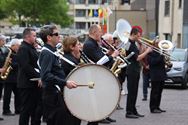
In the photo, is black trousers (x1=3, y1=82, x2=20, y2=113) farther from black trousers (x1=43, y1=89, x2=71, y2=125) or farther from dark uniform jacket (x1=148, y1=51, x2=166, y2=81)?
black trousers (x1=43, y1=89, x2=71, y2=125)

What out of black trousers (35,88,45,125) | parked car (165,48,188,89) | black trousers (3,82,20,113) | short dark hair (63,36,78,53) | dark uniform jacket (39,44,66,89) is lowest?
parked car (165,48,188,89)

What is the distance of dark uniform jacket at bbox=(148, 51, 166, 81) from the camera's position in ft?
41.7

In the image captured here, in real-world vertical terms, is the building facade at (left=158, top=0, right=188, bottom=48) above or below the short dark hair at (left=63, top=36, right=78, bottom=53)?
below

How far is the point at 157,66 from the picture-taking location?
12828 mm

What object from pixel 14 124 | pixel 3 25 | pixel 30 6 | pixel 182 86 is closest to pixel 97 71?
pixel 14 124

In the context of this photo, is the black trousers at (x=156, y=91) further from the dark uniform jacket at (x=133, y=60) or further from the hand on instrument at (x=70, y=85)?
the hand on instrument at (x=70, y=85)

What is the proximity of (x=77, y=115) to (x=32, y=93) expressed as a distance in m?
1.90

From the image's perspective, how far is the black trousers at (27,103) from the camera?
903 centimetres

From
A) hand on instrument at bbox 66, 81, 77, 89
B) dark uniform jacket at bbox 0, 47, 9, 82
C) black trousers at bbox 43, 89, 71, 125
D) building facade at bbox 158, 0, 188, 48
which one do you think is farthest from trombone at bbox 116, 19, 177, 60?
building facade at bbox 158, 0, 188, 48

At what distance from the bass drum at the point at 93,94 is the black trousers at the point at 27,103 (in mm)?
1778

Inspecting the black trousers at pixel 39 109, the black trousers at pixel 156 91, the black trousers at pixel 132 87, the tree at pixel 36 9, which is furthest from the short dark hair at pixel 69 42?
the tree at pixel 36 9

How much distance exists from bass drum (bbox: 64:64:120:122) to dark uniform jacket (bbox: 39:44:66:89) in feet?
0.58

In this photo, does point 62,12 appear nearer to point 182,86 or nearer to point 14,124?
point 182,86

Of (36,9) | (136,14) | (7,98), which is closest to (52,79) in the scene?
(7,98)
